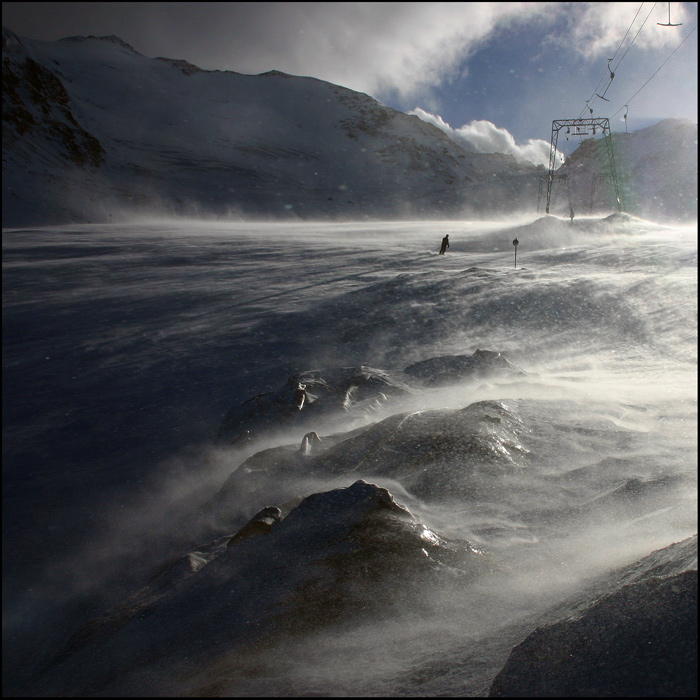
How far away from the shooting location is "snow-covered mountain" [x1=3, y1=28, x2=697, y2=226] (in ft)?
106

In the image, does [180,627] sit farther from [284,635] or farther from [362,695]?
[362,695]

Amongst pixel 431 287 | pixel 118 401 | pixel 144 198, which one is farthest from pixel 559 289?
pixel 144 198

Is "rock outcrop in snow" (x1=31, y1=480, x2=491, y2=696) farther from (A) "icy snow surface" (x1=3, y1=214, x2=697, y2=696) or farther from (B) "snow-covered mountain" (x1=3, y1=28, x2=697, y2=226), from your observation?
(B) "snow-covered mountain" (x1=3, y1=28, x2=697, y2=226)

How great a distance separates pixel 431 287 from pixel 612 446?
285 inches

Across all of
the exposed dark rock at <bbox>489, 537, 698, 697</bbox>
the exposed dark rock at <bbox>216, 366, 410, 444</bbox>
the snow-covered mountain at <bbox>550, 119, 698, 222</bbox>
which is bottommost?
the exposed dark rock at <bbox>216, 366, 410, 444</bbox>

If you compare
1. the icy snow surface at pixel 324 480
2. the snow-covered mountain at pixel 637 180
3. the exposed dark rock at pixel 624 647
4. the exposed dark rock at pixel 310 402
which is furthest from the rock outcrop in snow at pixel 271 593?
the snow-covered mountain at pixel 637 180

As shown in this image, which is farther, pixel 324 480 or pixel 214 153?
pixel 214 153

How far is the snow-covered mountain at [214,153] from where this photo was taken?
32.4 m

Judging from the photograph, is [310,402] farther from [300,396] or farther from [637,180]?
[637,180]

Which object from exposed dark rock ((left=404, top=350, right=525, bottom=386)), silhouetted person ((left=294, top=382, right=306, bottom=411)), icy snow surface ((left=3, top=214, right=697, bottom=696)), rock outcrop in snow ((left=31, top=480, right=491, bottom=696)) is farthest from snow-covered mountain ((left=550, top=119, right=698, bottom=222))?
rock outcrop in snow ((left=31, top=480, right=491, bottom=696))

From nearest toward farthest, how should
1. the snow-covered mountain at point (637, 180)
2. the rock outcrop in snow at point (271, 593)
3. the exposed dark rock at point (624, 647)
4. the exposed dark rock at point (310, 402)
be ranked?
1. the exposed dark rock at point (624, 647)
2. the rock outcrop in snow at point (271, 593)
3. the exposed dark rock at point (310, 402)
4. the snow-covered mountain at point (637, 180)

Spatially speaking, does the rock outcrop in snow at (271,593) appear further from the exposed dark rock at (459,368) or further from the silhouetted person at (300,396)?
the exposed dark rock at (459,368)

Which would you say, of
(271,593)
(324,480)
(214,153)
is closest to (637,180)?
(214,153)

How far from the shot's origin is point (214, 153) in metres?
54.7
